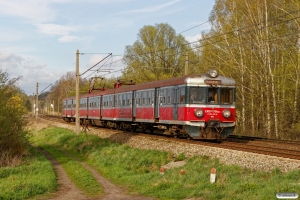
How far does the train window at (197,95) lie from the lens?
65.1ft

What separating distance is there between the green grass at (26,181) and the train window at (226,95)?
7.78 metres

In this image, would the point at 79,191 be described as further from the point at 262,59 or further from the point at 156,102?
the point at 262,59

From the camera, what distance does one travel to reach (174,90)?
69.3 feet

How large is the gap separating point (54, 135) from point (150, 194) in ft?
86.5

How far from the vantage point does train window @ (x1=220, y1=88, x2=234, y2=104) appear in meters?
20.2

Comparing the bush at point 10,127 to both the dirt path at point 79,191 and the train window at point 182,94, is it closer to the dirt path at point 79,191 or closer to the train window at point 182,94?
the dirt path at point 79,191

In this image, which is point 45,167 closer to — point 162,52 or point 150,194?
point 150,194

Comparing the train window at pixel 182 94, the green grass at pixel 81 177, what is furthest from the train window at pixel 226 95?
the green grass at pixel 81 177

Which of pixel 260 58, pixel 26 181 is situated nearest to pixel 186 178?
pixel 26 181

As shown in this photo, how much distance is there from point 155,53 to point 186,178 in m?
40.2

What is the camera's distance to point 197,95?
19906 millimetres

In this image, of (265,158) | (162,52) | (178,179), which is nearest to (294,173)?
(265,158)

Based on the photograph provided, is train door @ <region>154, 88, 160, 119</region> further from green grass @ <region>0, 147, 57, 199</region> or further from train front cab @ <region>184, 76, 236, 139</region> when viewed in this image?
green grass @ <region>0, 147, 57, 199</region>

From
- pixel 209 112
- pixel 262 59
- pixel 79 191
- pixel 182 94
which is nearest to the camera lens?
pixel 79 191
